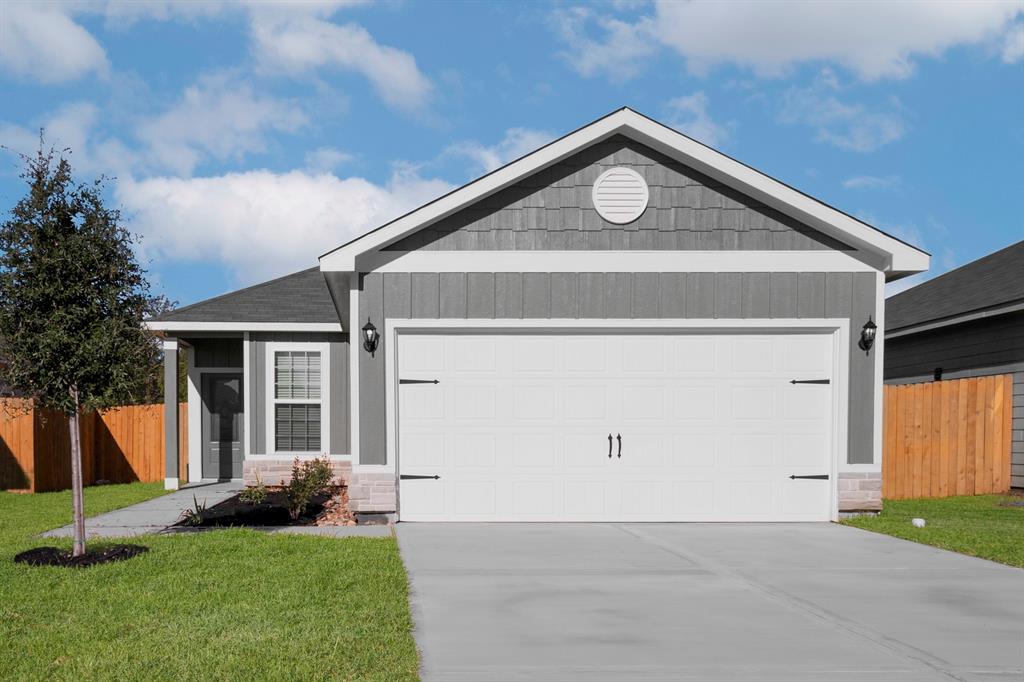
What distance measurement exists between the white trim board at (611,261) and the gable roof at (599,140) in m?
0.29

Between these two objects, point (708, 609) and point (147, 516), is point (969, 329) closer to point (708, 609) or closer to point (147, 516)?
point (708, 609)

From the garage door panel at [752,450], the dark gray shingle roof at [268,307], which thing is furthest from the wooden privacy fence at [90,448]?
the garage door panel at [752,450]

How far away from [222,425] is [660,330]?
32.2ft

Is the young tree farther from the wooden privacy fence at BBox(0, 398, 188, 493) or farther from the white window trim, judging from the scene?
the wooden privacy fence at BBox(0, 398, 188, 493)

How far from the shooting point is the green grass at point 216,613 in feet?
15.4

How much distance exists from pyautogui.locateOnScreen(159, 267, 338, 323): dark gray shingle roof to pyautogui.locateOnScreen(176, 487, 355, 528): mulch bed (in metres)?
3.49

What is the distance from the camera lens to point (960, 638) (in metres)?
5.41

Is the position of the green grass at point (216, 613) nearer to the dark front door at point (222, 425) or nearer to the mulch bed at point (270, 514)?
the mulch bed at point (270, 514)

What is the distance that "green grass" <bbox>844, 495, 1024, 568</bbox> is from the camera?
8.83m

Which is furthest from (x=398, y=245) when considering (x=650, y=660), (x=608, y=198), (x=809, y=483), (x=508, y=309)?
(x=650, y=660)

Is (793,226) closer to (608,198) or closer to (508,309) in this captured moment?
(608,198)

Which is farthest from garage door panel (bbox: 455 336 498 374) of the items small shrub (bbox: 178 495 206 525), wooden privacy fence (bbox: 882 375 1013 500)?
wooden privacy fence (bbox: 882 375 1013 500)

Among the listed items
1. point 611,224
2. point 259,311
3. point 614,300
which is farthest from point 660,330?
point 259,311

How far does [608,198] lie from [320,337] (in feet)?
21.3
